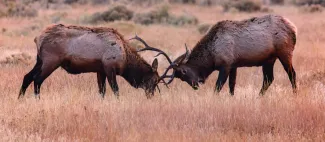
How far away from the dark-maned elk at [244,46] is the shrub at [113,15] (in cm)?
2266

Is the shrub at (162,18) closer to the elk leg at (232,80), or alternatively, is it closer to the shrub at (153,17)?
the shrub at (153,17)

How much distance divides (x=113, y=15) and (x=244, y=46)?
25.7 m

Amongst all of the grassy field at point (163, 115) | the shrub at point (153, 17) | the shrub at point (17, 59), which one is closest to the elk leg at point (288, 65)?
the grassy field at point (163, 115)

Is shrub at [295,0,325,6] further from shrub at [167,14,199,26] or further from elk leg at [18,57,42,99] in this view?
elk leg at [18,57,42,99]

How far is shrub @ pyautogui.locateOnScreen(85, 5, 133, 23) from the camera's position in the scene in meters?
35.8

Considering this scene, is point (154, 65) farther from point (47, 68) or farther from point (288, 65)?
point (288, 65)

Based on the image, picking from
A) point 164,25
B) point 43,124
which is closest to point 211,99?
point 43,124

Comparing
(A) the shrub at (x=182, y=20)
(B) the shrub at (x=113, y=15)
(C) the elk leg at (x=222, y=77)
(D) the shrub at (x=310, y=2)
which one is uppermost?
(C) the elk leg at (x=222, y=77)

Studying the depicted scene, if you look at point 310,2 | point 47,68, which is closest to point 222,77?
point 47,68

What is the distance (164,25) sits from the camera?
3394 cm

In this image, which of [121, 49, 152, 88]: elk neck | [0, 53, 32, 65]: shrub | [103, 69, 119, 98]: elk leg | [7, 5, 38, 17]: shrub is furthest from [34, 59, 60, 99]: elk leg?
[7, 5, 38, 17]: shrub

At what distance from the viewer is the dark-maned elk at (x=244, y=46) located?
12562 mm

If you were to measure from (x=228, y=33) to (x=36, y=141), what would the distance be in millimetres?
5888

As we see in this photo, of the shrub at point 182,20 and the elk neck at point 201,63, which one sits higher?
the elk neck at point 201,63
